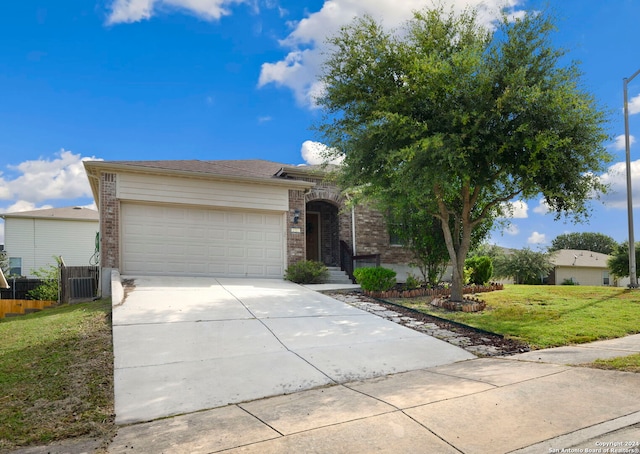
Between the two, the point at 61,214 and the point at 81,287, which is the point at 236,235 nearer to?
the point at 81,287

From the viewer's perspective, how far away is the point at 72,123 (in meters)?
14.9

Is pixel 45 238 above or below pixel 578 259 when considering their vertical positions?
above

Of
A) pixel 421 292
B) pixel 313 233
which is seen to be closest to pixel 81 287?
pixel 313 233

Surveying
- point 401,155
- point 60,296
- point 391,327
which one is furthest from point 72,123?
point 391,327

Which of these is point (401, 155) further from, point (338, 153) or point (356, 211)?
point (356, 211)

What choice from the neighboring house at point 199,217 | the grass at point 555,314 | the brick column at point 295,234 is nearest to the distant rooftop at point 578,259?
the grass at point 555,314

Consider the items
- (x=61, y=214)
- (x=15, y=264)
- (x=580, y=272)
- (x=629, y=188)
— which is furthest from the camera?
(x=580, y=272)

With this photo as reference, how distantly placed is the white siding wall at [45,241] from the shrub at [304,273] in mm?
19576

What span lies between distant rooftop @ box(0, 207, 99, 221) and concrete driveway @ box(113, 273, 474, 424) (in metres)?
20.6

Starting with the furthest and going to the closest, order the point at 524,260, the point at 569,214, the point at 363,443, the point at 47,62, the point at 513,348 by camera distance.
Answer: the point at 524,260, the point at 47,62, the point at 569,214, the point at 513,348, the point at 363,443

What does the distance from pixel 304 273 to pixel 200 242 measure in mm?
3529

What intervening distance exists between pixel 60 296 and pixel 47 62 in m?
7.09

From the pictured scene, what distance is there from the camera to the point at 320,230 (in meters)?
18.3

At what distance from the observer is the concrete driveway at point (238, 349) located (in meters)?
4.89
